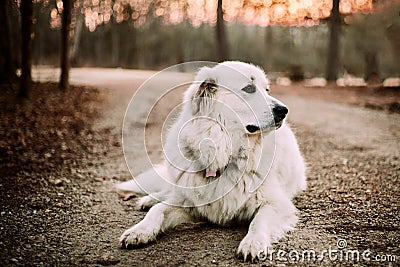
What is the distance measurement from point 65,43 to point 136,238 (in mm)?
10870

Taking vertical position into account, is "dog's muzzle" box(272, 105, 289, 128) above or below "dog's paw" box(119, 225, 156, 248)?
above

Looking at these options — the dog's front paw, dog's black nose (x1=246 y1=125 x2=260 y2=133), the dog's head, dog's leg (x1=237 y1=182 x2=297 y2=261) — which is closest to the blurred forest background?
the dog's head

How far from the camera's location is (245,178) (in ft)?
11.1

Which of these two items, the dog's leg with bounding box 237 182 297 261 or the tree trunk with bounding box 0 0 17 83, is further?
the tree trunk with bounding box 0 0 17 83

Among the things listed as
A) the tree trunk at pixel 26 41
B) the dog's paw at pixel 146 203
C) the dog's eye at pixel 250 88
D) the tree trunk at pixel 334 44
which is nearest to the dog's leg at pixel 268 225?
the dog's eye at pixel 250 88

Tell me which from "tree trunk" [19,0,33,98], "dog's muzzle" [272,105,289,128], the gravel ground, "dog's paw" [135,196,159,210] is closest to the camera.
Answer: the gravel ground

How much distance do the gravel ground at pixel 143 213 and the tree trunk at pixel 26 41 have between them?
2708 millimetres

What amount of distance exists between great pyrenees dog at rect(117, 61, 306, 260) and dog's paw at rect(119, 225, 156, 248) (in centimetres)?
8

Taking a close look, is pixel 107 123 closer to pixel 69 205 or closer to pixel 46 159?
pixel 46 159

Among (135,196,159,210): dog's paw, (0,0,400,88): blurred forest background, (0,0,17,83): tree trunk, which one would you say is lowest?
(135,196,159,210): dog's paw

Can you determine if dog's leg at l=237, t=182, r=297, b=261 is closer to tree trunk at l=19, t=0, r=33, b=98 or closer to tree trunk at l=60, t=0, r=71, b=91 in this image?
tree trunk at l=19, t=0, r=33, b=98

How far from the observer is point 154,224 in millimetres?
3150

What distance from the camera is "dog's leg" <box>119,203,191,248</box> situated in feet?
9.86

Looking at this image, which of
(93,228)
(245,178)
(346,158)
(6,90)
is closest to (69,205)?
(93,228)
